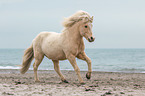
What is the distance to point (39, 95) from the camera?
5.69 m

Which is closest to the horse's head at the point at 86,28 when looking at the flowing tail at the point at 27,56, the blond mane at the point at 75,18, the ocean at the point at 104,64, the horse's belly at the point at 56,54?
the blond mane at the point at 75,18

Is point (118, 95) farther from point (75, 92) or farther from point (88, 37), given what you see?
point (88, 37)

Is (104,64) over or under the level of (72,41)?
under

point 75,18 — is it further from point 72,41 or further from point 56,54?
point 56,54

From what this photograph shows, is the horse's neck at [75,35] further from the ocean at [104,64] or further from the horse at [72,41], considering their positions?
the ocean at [104,64]

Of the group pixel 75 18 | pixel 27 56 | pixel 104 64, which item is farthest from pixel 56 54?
pixel 104 64

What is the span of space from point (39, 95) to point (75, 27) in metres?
2.79

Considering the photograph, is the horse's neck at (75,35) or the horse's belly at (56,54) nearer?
the horse's neck at (75,35)

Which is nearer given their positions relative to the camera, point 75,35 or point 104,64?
point 75,35

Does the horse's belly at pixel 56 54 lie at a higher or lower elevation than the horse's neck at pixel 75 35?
lower

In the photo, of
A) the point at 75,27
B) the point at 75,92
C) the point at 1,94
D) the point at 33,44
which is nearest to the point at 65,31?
the point at 75,27

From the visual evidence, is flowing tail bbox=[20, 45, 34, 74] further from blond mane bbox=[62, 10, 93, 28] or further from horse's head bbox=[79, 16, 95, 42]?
horse's head bbox=[79, 16, 95, 42]

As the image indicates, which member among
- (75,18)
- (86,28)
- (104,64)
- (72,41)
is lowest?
(104,64)

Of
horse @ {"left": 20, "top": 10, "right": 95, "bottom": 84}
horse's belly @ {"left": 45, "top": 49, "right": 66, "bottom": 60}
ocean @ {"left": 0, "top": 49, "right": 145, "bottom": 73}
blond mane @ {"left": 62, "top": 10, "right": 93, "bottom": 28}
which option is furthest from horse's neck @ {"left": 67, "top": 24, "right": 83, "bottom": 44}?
ocean @ {"left": 0, "top": 49, "right": 145, "bottom": 73}
